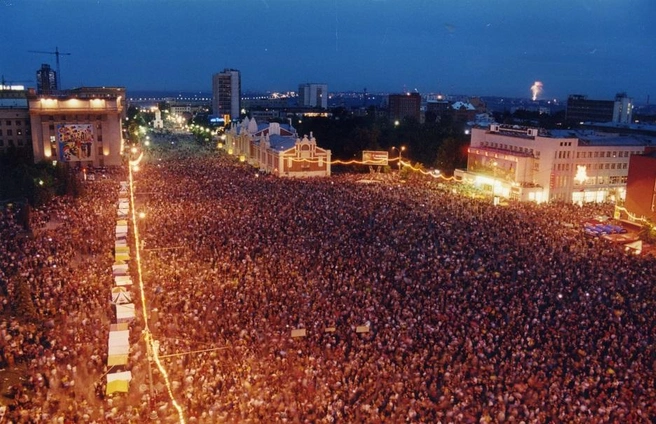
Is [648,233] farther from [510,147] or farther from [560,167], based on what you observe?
[510,147]

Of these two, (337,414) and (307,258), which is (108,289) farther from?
(337,414)

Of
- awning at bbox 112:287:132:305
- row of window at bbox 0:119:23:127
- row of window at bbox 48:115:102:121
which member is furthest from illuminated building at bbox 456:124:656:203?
row of window at bbox 0:119:23:127

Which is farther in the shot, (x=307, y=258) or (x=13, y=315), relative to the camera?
(x=307, y=258)

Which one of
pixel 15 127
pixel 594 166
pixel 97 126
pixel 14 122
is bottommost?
pixel 594 166

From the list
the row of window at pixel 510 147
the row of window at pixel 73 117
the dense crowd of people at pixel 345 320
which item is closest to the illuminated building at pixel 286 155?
the row of window at pixel 510 147

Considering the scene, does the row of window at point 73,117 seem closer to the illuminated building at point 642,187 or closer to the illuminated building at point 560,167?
the illuminated building at point 560,167

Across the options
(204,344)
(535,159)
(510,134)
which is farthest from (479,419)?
(510,134)

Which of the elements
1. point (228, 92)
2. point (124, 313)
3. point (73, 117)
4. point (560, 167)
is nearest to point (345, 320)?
point (124, 313)
